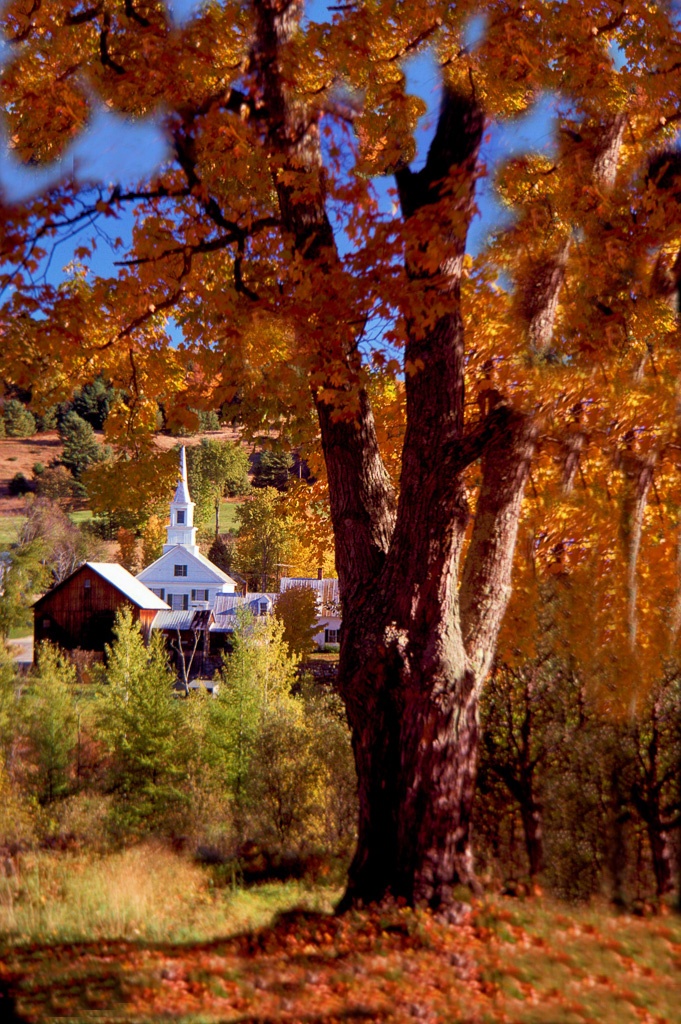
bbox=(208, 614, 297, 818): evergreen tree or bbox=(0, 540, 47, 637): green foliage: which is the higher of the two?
bbox=(0, 540, 47, 637): green foliage

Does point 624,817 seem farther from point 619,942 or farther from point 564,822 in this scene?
point 619,942

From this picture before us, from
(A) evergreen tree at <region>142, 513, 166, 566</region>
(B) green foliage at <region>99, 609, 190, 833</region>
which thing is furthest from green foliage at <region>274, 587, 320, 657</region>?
(A) evergreen tree at <region>142, 513, 166, 566</region>

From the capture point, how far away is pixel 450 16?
4.68 m

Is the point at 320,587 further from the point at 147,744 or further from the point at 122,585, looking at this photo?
the point at 122,585

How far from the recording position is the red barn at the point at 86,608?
1377 inches

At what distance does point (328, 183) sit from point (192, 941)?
15.4ft

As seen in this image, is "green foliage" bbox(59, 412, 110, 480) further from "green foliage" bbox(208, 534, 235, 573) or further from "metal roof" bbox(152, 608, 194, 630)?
"green foliage" bbox(208, 534, 235, 573)

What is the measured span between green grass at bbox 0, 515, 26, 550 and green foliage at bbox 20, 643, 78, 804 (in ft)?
37.7

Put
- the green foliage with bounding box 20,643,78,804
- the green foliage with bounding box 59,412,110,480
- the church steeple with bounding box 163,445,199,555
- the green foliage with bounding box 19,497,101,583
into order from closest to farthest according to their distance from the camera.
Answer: the green foliage with bounding box 20,643,78,804 < the green foliage with bounding box 59,412,110,480 < the green foliage with bounding box 19,497,101,583 < the church steeple with bounding box 163,445,199,555

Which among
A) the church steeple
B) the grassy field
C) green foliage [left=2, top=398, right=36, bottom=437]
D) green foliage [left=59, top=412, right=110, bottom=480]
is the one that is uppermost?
green foliage [left=59, top=412, right=110, bottom=480]

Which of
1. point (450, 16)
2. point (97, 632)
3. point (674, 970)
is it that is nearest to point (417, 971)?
point (674, 970)

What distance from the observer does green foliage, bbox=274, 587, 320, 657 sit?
1060 inches

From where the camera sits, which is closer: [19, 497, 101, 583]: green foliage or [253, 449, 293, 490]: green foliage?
[253, 449, 293, 490]: green foliage

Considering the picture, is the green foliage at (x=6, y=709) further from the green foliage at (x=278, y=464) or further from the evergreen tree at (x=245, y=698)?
the green foliage at (x=278, y=464)
